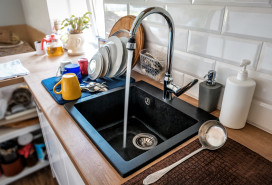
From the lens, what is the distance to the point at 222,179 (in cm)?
54

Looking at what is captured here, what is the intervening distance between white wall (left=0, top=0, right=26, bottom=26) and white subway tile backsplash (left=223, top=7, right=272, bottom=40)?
367 cm

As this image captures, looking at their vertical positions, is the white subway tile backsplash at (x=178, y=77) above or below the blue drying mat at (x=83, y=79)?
above

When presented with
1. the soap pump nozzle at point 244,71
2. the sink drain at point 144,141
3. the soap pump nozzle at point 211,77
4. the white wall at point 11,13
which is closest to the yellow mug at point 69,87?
the sink drain at point 144,141

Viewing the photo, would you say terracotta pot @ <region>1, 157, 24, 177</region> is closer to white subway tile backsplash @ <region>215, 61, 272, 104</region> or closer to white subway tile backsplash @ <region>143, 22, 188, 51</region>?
white subway tile backsplash @ <region>143, 22, 188, 51</region>

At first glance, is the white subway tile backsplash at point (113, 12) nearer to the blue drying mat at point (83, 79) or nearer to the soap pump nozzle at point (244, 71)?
the blue drying mat at point (83, 79)

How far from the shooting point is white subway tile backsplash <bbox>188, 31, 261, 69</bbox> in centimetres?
70

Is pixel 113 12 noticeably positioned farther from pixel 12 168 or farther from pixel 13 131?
pixel 12 168

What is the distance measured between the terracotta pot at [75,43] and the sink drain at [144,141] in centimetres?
100

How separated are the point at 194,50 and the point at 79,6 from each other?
5.54ft

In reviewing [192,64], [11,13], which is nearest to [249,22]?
[192,64]

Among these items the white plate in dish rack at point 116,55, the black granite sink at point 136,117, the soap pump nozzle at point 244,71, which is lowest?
the black granite sink at point 136,117

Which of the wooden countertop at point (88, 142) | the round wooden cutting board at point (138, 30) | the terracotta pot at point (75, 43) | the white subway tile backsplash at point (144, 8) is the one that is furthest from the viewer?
the terracotta pot at point (75, 43)

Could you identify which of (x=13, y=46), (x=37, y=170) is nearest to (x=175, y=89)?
(x=37, y=170)

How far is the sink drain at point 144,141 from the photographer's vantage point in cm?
94
